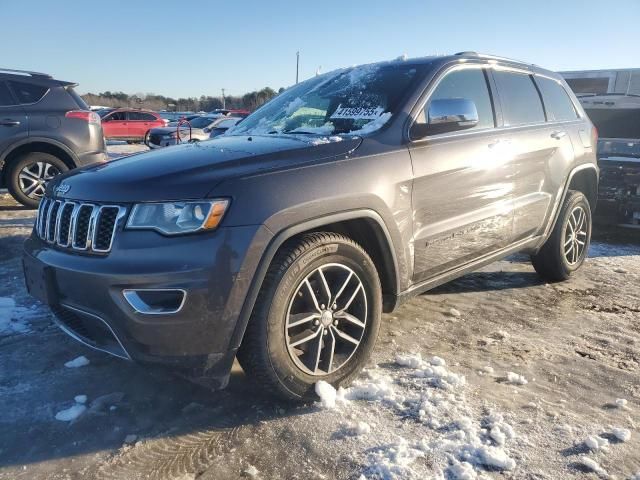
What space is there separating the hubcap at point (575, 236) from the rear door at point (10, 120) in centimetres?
664

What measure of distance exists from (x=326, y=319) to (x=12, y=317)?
8.03 feet

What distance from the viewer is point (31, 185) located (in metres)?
7.27

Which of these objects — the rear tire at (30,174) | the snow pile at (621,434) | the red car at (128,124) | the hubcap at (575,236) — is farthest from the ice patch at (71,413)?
the red car at (128,124)

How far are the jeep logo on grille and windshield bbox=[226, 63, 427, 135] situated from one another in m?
1.28

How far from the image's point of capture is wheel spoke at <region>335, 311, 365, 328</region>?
2728 millimetres

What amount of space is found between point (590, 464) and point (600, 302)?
97.4 inches

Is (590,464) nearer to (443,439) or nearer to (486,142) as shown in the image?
(443,439)

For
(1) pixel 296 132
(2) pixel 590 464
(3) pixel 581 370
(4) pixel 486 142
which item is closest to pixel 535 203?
(4) pixel 486 142

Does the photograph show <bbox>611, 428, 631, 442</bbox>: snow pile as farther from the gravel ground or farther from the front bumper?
the front bumper

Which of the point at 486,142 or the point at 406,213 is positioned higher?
the point at 486,142

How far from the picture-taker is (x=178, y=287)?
2.19 metres

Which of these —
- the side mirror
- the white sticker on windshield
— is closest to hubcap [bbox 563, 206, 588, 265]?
the side mirror

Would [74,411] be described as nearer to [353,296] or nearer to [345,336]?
[345,336]

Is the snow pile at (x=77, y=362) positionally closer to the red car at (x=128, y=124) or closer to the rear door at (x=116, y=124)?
the red car at (x=128, y=124)
